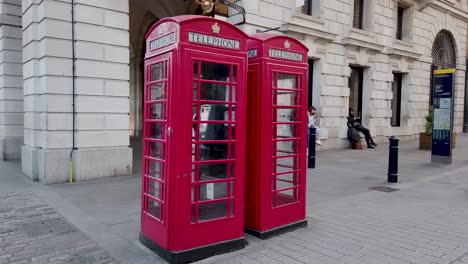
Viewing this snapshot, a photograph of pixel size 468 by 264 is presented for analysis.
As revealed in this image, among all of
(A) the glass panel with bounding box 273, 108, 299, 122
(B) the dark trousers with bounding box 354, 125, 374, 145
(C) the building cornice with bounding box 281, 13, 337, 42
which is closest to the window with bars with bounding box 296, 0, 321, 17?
(C) the building cornice with bounding box 281, 13, 337, 42

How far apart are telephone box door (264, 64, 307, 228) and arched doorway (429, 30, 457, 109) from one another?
18.5m

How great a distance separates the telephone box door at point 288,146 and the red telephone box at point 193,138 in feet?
1.99

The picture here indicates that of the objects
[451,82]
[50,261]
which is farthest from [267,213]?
[451,82]

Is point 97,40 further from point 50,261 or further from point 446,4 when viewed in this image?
point 446,4

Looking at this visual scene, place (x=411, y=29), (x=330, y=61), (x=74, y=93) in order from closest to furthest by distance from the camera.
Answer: (x=74, y=93) < (x=330, y=61) < (x=411, y=29)

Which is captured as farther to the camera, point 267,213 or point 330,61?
point 330,61

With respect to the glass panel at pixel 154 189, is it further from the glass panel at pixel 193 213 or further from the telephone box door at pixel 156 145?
the glass panel at pixel 193 213

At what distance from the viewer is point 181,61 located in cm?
366

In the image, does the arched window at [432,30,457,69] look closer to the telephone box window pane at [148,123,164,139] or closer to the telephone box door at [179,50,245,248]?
the telephone box door at [179,50,245,248]

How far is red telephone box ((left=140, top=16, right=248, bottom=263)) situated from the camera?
12.2ft

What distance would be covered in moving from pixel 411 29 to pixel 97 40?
50.9ft

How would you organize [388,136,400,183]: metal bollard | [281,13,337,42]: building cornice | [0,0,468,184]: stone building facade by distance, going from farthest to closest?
[281,13,337,42]: building cornice < [388,136,400,183]: metal bollard < [0,0,468,184]: stone building facade

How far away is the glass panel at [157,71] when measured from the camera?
3985 millimetres

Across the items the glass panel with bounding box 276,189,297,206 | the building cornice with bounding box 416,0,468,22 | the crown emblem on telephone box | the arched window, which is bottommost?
the glass panel with bounding box 276,189,297,206
